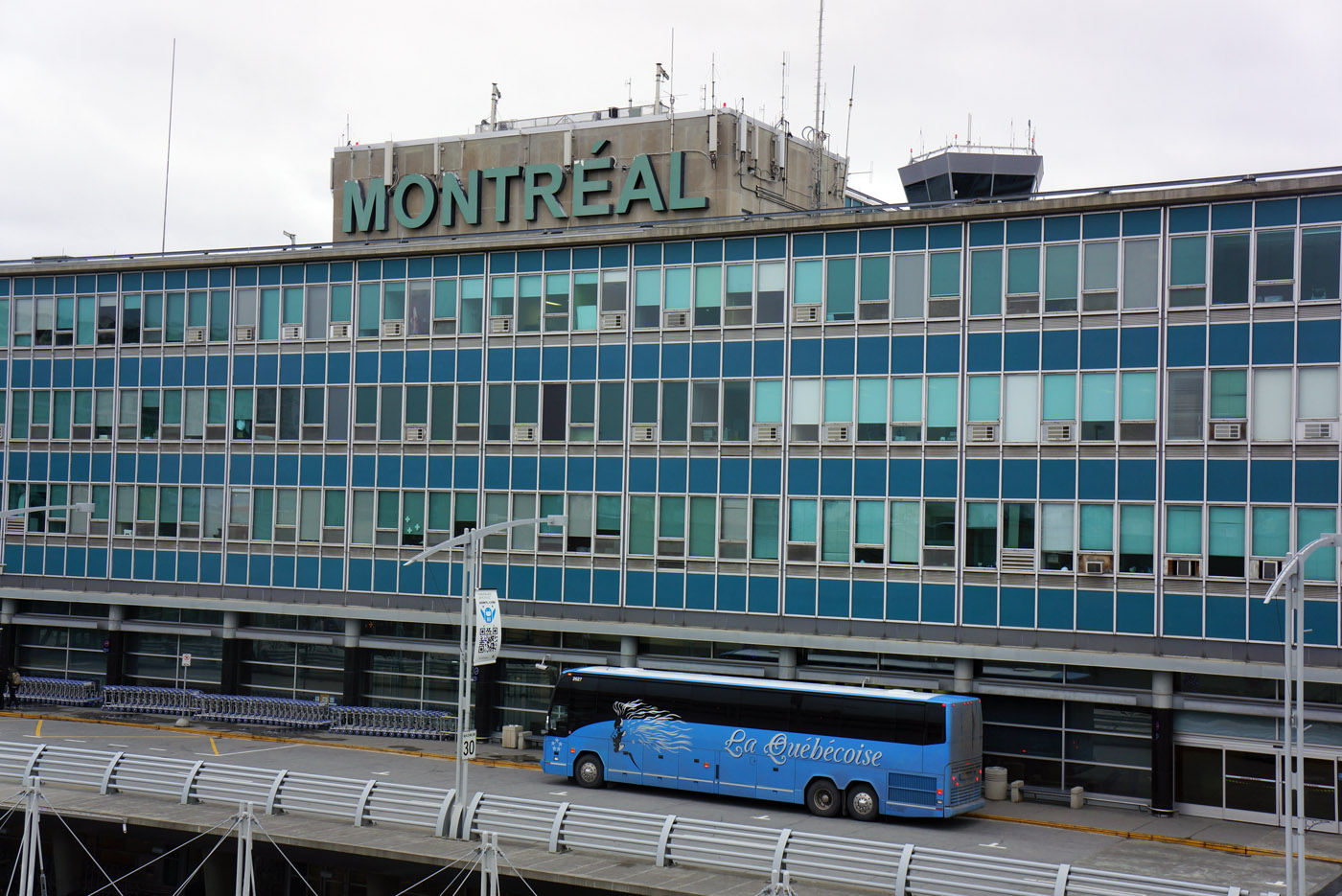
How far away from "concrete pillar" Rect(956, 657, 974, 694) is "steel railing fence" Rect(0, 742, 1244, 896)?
1074 centimetres

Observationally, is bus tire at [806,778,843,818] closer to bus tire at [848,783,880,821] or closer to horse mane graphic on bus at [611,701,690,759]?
bus tire at [848,783,880,821]

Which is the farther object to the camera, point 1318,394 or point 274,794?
point 1318,394

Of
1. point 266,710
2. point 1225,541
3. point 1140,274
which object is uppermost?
point 1140,274

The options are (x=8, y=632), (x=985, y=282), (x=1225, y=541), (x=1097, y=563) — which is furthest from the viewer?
(x=8, y=632)

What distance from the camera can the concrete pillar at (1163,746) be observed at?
3681 centimetres

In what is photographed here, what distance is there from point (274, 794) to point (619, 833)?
7998mm

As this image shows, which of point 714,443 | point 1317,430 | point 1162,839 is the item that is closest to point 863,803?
point 1162,839

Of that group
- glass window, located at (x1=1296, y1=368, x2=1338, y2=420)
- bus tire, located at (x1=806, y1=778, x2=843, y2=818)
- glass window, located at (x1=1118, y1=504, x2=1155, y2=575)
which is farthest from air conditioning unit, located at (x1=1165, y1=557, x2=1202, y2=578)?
bus tire, located at (x1=806, y1=778, x2=843, y2=818)

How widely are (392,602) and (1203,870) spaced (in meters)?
27.6

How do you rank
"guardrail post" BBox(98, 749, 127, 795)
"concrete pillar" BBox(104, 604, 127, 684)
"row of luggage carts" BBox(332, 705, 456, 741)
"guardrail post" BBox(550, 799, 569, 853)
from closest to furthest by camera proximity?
"guardrail post" BBox(550, 799, 569, 853), "guardrail post" BBox(98, 749, 127, 795), "row of luggage carts" BBox(332, 705, 456, 741), "concrete pillar" BBox(104, 604, 127, 684)

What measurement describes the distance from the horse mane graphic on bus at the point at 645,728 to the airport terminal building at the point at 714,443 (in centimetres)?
530

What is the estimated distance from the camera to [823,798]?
35781 millimetres

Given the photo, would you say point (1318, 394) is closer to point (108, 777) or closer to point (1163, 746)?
point (1163, 746)

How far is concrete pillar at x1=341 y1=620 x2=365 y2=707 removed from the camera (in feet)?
161
